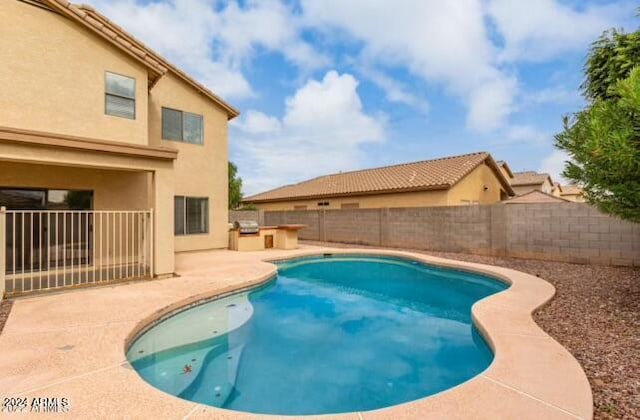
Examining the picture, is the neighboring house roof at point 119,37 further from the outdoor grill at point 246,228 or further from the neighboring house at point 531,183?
the neighboring house at point 531,183

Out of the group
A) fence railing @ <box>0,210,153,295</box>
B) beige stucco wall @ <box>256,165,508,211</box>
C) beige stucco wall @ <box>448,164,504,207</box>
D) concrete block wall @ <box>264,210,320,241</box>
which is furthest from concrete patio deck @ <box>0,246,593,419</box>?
concrete block wall @ <box>264,210,320,241</box>

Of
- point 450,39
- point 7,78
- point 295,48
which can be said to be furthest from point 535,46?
point 7,78

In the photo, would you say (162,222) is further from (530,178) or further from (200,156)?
(530,178)

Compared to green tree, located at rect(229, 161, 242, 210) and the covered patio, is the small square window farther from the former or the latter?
green tree, located at rect(229, 161, 242, 210)

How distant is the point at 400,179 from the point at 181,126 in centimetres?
1254

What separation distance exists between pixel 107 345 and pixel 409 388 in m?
4.00

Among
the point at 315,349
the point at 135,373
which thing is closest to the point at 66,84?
the point at 135,373

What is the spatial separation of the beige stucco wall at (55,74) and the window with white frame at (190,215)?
13.3 ft

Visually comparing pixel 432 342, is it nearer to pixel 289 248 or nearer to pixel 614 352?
pixel 614 352

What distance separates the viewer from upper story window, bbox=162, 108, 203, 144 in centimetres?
1351

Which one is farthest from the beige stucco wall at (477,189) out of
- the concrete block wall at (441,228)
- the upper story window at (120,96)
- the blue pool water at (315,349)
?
the upper story window at (120,96)

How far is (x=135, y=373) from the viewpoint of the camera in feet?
12.1

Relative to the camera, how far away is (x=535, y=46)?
1187 cm

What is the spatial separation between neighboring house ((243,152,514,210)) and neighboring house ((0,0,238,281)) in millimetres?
12884
